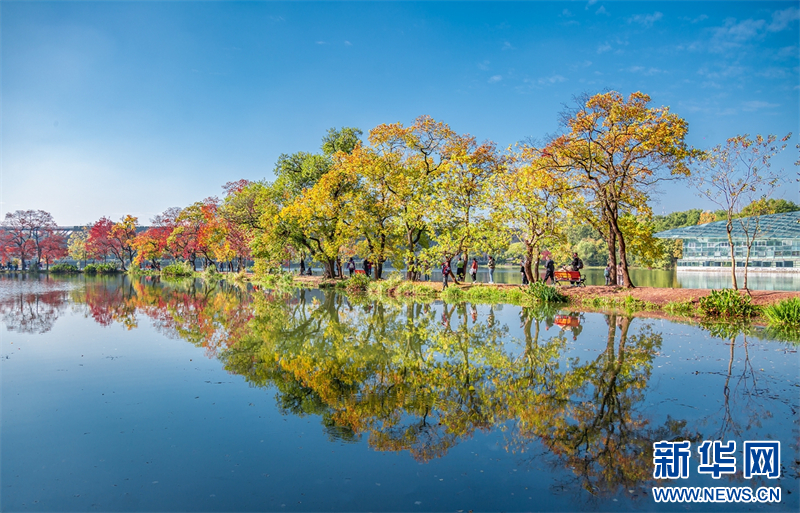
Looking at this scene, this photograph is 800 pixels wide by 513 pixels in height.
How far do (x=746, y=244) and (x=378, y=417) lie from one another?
214 feet

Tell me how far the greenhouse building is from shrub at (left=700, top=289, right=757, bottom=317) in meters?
46.8

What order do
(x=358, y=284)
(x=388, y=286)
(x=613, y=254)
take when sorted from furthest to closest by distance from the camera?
A: (x=358, y=284) < (x=388, y=286) < (x=613, y=254)

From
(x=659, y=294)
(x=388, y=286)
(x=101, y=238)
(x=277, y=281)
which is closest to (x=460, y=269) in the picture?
(x=388, y=286)

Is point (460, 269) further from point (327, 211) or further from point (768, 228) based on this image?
point (768, 228)

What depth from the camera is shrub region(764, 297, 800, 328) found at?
15047 millimetres

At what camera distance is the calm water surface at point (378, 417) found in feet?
16.1

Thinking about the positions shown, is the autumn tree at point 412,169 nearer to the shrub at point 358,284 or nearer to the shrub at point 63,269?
the shrub at point 358,284

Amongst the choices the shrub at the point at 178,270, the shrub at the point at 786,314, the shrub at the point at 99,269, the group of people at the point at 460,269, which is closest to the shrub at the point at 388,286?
the group of people at the point at 460,269

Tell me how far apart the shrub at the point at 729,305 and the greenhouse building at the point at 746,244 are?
153 feet

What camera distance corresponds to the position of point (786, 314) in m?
15.2

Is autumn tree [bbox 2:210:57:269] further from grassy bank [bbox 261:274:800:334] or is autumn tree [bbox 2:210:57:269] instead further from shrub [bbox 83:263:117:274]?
grassy bank [bbox 261:274:800:334]

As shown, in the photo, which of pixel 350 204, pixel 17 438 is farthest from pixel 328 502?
pixel 350 204

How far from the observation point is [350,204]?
31.2 metres

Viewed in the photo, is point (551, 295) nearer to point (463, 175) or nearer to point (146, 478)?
point (463, 175)
